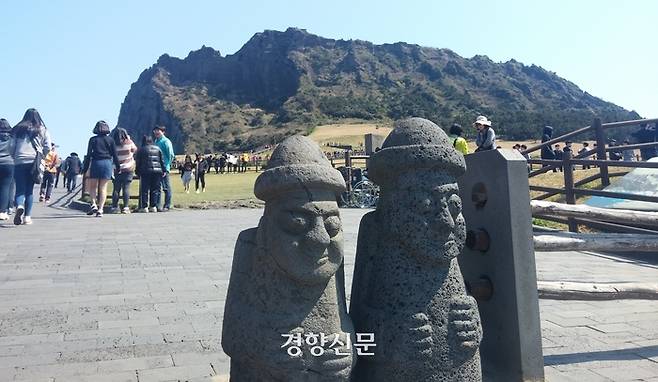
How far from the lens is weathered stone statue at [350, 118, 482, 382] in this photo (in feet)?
8.32

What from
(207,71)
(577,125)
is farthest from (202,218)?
(207,71)

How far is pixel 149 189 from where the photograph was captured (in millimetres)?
13383

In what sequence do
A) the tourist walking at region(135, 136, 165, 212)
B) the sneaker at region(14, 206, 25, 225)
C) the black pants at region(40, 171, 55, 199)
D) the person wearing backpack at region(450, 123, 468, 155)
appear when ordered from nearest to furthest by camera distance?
the person wearing backpack at region(450, 123, 468, 155) < the sneaker at region(14, 206, 25, 225) < the tourist walking at region(135, 136, 165, 212) < the black pants at region(40, 171, 55, 199)

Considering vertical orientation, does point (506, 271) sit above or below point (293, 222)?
below

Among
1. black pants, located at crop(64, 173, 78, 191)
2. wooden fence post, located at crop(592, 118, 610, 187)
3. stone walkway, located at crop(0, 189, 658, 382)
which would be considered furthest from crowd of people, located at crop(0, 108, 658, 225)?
black pants, located at crop(64, 173, 78, 191)

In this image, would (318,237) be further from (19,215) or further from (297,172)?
(19,215)

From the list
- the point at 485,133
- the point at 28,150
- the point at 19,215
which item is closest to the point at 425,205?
the point at 485,133

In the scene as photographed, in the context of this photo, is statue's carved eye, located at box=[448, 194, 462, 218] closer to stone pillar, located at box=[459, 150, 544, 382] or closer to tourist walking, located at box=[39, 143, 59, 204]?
stone pillar, located at box=[459, 150, 544, 382]

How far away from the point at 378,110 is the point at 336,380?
99531mm

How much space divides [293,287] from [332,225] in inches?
12.8

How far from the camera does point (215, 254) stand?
7840mm

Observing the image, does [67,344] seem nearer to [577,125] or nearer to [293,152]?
[293,152]

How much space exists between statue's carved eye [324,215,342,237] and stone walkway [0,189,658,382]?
1437mm

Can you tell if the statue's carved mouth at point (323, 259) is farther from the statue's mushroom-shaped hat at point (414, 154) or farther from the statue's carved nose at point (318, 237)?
the statue's mushroom-shaped hat at point (414, 154)
